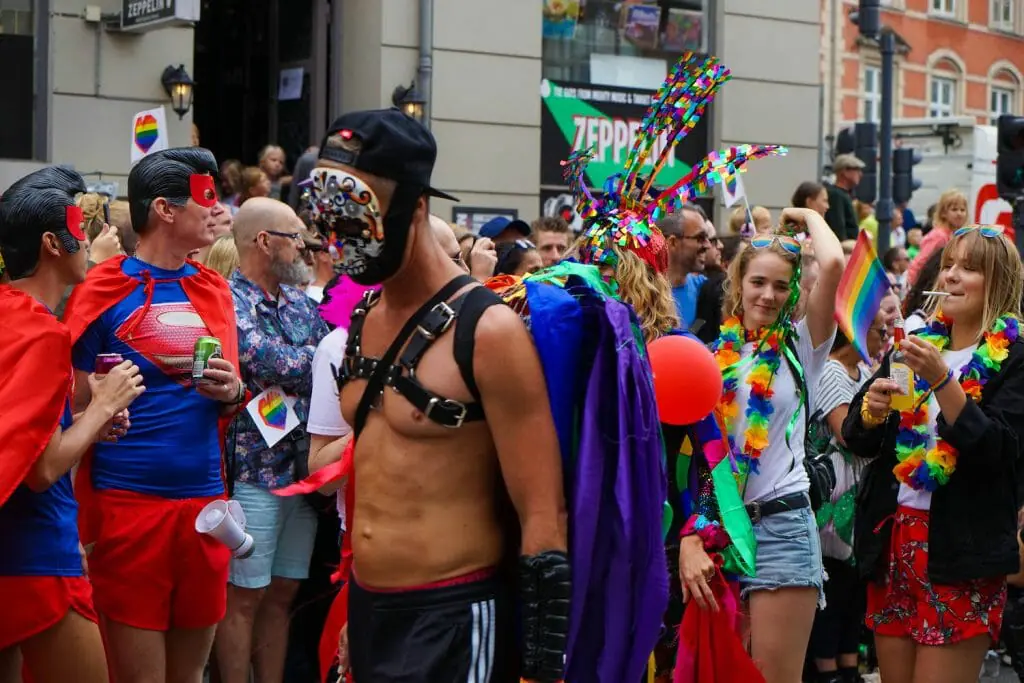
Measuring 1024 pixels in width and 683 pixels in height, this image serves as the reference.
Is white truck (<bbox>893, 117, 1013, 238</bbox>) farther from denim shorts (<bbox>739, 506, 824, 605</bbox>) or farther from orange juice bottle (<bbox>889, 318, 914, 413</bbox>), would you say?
denim shorts (<bbox>739, 506, 824, 605</bbox>)

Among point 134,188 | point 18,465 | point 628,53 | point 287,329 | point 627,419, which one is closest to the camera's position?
point 627,419

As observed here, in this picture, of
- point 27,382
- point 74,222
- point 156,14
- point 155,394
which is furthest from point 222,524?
point 156,14

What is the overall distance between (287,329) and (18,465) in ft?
8.01

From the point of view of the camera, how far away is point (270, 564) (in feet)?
23.0

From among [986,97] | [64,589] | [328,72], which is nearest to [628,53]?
[328,72]

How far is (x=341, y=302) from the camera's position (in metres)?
6.63

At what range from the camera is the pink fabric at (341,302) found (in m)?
6.48

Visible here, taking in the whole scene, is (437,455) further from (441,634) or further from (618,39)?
(618,39)

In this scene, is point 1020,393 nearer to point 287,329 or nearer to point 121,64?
point 287,329

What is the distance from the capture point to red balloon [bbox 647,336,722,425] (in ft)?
16.6

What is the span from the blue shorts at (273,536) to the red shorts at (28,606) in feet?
6.51

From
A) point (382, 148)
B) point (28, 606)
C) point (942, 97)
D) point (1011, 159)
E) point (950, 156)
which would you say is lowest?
point (28, 606)

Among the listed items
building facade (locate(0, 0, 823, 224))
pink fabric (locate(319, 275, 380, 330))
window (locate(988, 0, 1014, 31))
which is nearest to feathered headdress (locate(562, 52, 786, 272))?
pink fabric (locate(319, 275, 380, 330))

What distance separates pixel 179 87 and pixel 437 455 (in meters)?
10.3
